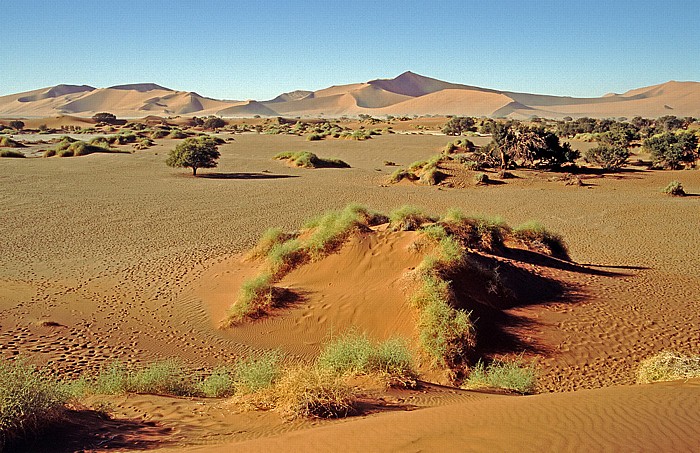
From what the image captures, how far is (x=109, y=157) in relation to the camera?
40094 millimetres

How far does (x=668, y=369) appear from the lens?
23.5 ft

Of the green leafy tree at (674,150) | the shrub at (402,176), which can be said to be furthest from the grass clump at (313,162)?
the green leafy tree at (674,150)

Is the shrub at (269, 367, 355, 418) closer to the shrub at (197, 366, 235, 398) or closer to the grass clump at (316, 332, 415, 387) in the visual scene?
the grass clump at (316, 332, 415, 387)

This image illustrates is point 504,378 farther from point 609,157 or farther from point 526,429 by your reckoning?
point 609,157

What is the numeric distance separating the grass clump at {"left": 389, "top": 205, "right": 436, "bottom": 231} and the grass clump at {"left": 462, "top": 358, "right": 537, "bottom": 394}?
17.2 feet

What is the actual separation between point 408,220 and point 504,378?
20.8 ft

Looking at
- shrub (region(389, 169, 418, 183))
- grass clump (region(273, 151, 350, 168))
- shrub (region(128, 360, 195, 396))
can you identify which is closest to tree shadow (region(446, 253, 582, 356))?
shrub (region(128, 360, 195, 396))

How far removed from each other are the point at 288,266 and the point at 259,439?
307 inches

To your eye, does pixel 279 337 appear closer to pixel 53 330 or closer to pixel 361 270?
pixel 361 270

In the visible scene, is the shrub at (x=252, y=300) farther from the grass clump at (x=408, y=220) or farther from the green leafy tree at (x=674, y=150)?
the green leafy tree at (x=674, y=150)

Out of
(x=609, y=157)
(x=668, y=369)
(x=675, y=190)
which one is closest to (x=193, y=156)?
(x=609, y=157)

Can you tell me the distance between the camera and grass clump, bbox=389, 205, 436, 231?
13.3 m

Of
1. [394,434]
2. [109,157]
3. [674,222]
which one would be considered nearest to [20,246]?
[394,434]

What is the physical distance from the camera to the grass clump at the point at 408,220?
13.3 m
